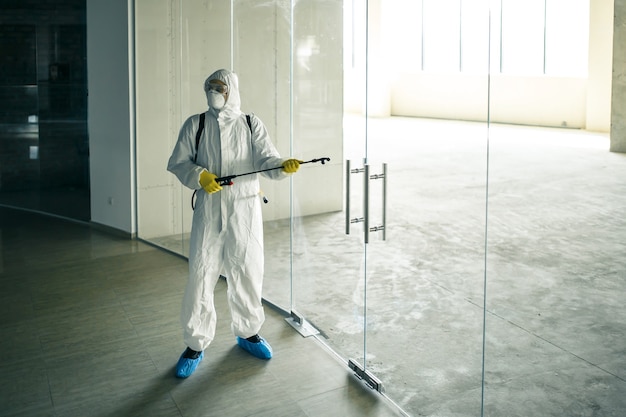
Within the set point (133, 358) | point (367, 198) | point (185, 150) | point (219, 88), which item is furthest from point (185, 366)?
point (219, 88)

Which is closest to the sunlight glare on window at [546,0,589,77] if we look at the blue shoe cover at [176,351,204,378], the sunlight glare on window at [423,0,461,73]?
the sunlight glare on window at [423,0,461,73]

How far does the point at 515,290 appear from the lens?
2.75m

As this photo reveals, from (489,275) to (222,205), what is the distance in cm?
148

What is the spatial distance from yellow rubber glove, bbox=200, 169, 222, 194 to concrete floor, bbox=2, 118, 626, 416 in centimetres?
76

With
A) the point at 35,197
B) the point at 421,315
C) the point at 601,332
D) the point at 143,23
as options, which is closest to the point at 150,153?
the point at 143,23

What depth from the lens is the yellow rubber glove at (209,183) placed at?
11.3ft

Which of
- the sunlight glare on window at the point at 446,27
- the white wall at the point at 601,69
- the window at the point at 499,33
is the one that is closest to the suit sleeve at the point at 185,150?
the window at the point at 499,33

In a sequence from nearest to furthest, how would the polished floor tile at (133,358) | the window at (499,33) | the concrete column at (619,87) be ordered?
1. the concrete column at (619,87)
2. the window at (499,33)
3. the polished floor tile at (133,358)

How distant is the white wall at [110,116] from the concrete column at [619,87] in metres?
5.14

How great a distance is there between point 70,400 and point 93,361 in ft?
1.53

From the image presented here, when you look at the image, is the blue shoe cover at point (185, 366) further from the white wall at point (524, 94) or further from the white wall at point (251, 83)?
the white wall at point (524, 94)

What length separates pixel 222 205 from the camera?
361cm

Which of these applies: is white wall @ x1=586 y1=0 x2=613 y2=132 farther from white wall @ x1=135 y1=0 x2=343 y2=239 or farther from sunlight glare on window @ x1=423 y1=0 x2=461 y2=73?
white wall @ x1=135 y1=0 x2=343 y2=239

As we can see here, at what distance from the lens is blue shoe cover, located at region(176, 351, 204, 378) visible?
3.56 m
